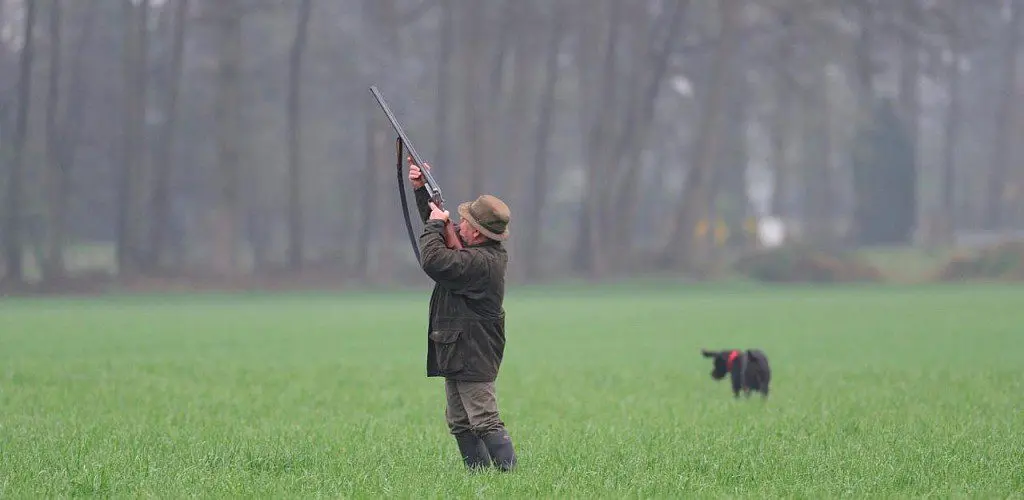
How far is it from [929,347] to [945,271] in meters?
36.0

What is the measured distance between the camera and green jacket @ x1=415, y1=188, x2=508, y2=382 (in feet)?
30.7

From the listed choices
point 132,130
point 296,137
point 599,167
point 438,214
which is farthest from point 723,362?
point 296,137


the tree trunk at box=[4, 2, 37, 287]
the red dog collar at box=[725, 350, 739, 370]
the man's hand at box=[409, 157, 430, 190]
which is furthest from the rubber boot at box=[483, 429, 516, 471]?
the tree trunk at box=[4, 2, 37, 287]

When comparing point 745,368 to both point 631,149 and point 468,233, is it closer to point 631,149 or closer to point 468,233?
point 468,233

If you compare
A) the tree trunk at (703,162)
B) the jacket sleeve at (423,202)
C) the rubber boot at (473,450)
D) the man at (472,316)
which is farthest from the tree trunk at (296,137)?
the man at (472,316)

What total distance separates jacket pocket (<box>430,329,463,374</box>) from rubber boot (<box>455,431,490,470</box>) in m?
0.54

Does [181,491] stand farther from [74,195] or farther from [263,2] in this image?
[74,195]

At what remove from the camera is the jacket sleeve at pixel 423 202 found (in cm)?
966

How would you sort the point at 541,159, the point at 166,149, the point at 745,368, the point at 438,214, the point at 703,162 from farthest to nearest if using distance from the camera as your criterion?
the point at 541,159 < the point at 703,162 < the point at 166,149 < the point at 745,368 < the point at 438,214

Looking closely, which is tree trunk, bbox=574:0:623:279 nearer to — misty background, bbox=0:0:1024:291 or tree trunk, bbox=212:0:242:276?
misty background, bbox=0:0:1024:291

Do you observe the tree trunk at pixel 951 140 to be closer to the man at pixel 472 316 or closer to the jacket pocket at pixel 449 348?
the man at pixel 472 316

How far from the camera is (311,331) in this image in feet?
104

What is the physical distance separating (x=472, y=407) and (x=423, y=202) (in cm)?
124

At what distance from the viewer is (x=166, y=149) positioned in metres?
61.5
